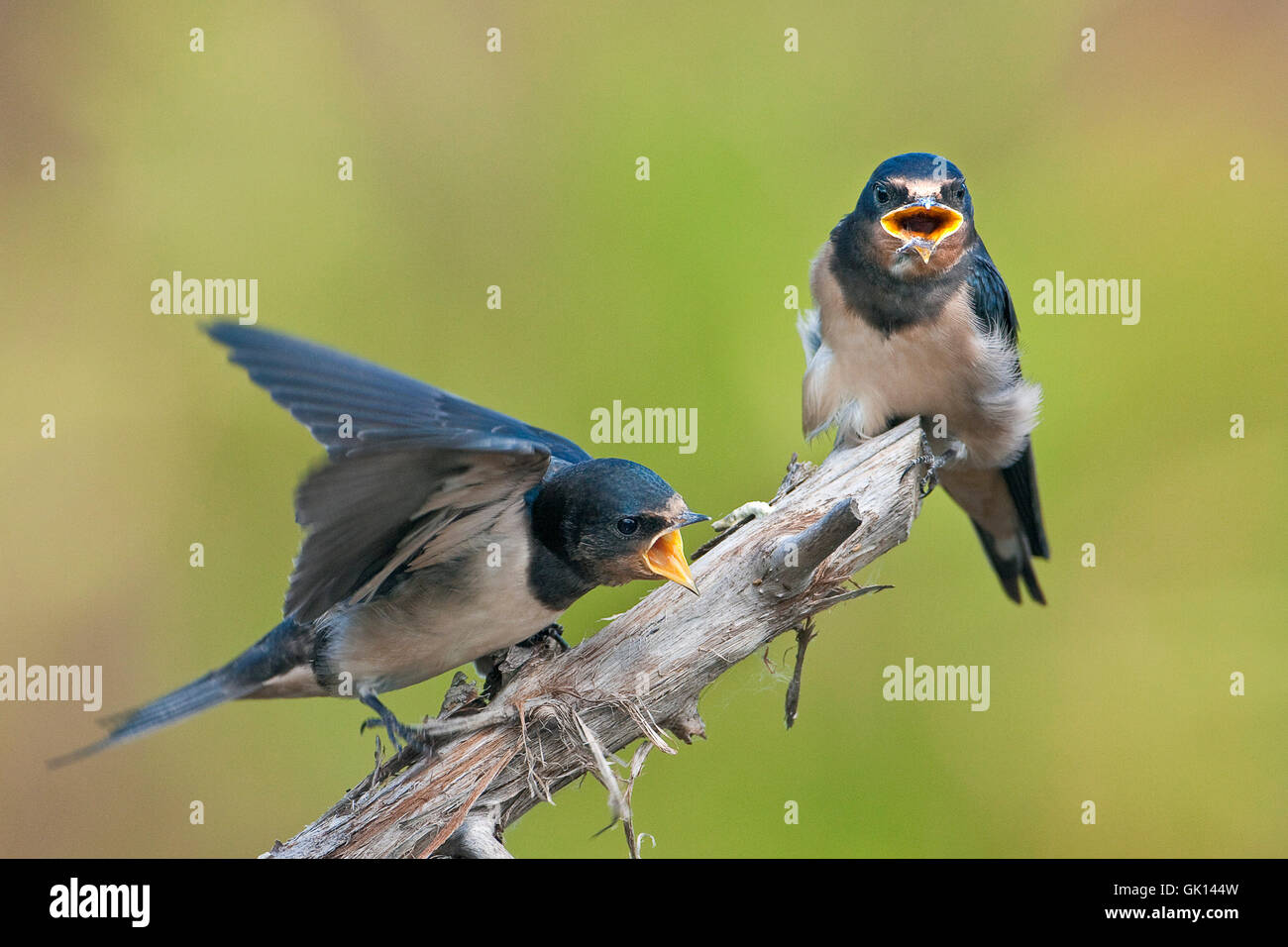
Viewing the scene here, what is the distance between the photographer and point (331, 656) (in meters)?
2.05

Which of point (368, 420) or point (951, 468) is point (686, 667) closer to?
point (368, 420)

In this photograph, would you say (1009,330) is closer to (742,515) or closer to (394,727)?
(742,515)

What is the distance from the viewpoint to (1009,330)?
2.67 metres

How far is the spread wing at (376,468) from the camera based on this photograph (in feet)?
5.46

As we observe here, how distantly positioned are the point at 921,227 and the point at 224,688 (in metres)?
1.59

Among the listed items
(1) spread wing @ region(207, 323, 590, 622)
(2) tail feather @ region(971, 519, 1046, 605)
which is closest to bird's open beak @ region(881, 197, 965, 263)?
(2) tail feather @ region(971, 519, 1046, 605)

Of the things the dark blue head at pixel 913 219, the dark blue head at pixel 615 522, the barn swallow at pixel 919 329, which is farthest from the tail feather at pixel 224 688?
the dark blue head at pixel 913 219

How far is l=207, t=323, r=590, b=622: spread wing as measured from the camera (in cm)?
167

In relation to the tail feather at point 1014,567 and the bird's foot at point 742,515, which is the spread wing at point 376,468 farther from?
the tail feather at point 1014,567

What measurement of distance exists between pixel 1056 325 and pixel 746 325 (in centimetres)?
97

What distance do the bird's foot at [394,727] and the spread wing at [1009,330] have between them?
143cm
